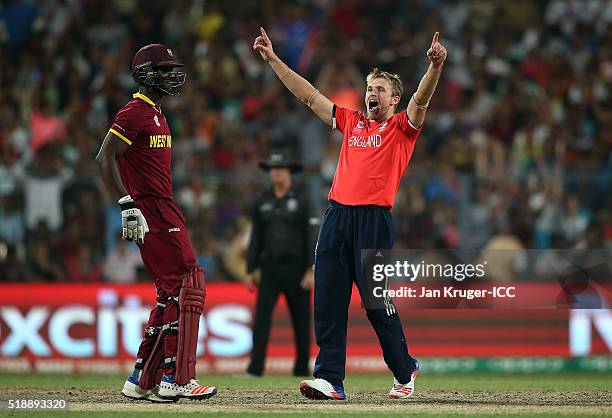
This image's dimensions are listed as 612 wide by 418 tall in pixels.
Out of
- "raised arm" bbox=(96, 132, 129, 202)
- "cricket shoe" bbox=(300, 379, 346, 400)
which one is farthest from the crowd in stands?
"raised arm" bbox=(96, 132, 129, 202)

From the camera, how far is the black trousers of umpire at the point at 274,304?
13.5 m

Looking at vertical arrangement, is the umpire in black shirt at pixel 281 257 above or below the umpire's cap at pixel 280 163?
below

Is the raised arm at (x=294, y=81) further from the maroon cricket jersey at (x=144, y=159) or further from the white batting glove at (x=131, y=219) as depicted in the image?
the white batting glove at (x=131, y=219)

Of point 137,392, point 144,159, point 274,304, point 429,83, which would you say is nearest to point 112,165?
point 144,159

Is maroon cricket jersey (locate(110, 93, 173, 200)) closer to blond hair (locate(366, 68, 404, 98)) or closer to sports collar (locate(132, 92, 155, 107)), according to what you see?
sports collar (locate(132, 92, 155, 107))

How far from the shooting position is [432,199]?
51.3 ft

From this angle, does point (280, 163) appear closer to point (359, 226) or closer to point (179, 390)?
point (359, 226)

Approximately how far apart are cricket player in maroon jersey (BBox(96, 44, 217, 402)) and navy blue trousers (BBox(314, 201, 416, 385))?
948 mm

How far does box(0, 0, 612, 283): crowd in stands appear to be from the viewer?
1571 cm

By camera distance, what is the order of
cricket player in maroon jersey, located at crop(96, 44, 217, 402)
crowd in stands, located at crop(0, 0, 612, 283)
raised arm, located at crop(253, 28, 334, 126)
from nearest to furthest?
cricket player in maroon jersey, located at crop(96, 44, 217, 402) → raised arm, located at crop(253, 28, 334, 126) → crowd in stands, located at crop(0, 0, 612, 283)

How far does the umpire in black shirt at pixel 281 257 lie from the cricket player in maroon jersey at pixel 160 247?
411cm

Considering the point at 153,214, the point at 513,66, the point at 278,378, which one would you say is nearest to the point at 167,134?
the point at 153,214

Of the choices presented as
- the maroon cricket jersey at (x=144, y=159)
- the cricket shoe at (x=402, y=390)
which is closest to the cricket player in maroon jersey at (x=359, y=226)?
the cricket shoe at (x=402, y=390)

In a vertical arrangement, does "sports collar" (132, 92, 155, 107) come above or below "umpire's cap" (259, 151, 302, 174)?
above
